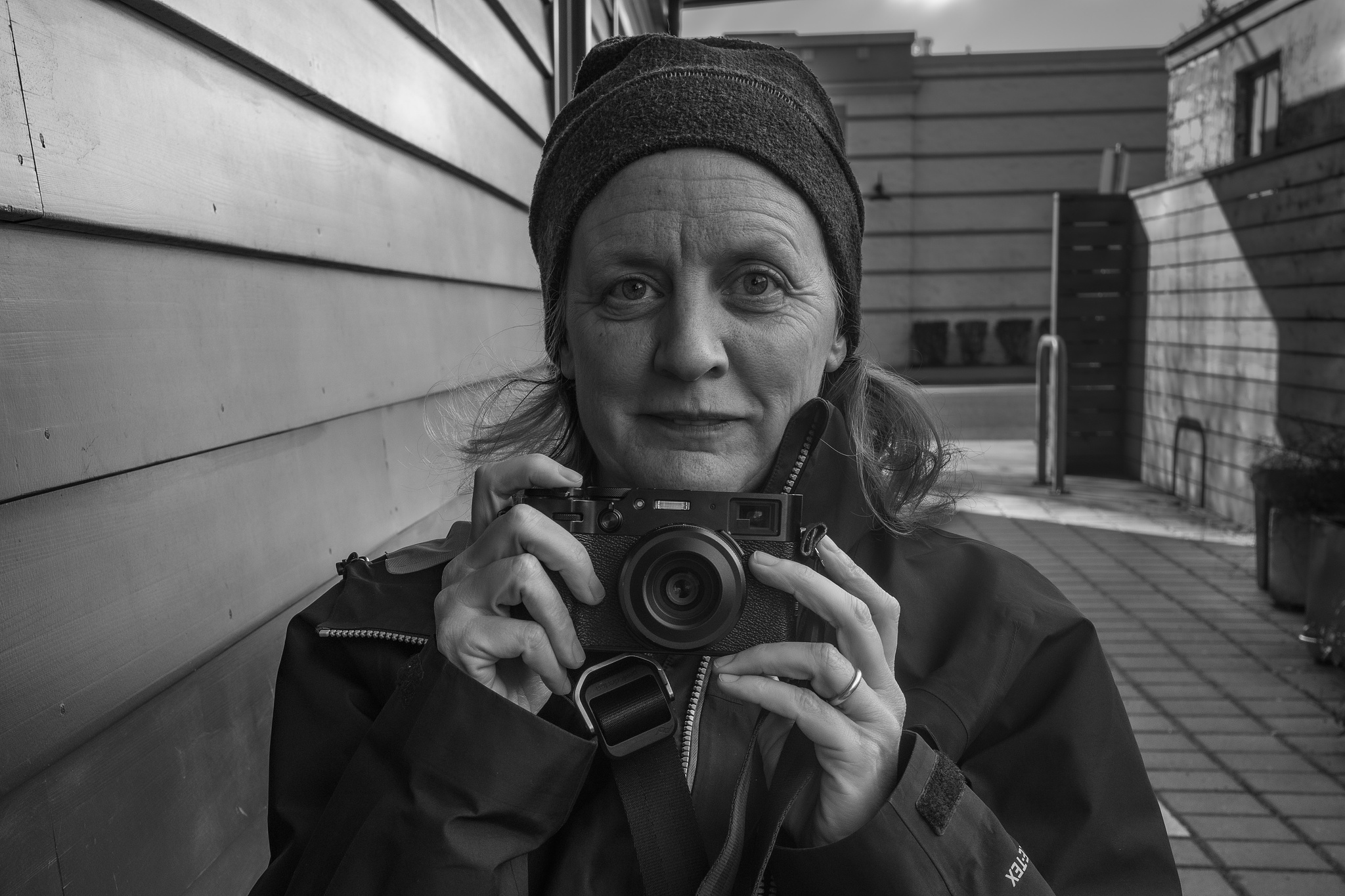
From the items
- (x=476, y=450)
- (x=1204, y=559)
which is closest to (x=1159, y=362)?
(x=1204, y=559)

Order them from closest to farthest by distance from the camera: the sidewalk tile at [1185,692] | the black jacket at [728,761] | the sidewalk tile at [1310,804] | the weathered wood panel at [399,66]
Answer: the black jacket at [728,761] → the weathered wood panel at [399,66] → the sidewalk tile at [1310,804] → the sidewalk tile at [1185,692]

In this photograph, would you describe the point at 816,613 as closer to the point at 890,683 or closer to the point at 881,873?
the point at 890,683

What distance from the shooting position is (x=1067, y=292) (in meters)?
8.61

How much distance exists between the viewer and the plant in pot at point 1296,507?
4.63 metres

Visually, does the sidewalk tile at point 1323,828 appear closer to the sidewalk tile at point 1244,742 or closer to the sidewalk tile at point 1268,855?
the sidewalk tile at point 1268,855

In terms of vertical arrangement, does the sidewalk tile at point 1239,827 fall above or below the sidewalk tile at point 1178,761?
above

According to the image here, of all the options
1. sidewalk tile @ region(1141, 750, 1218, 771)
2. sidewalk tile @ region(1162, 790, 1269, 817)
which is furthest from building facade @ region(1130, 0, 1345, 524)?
sidewalk tile @ region(1162, 790, 1269, 817)

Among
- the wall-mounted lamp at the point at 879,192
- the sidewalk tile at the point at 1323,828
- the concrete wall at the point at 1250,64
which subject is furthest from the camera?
the wall-mounted lamp at the point at 879,192

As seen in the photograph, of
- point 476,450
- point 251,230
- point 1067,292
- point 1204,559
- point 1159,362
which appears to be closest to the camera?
point 251,230

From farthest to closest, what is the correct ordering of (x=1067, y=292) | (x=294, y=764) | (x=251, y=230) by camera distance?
(x=1067, y=292) < (x=251, y=230) < (x=294, y=764)

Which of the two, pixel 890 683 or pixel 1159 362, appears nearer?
pixel 890 683

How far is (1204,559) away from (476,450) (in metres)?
5.11

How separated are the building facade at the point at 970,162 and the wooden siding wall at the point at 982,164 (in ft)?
0.06

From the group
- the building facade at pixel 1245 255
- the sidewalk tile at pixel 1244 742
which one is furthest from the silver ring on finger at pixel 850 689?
the building facade at pixel 1245 255
